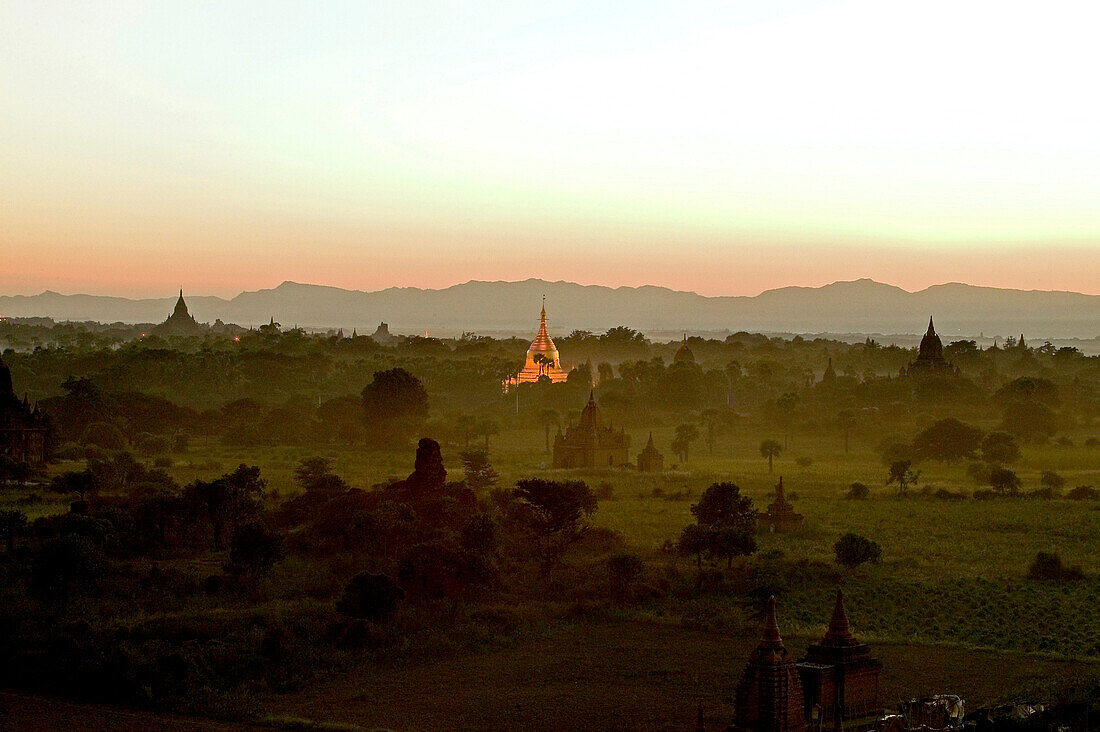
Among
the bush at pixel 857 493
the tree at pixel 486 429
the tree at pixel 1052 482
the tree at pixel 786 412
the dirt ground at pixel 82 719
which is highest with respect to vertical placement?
the tree at pixel 786 412

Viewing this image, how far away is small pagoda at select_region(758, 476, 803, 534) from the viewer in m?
42.4

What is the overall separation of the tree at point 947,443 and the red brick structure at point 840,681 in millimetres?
44983

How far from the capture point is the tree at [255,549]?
31.9 m

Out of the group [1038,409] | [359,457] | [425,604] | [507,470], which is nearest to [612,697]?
[425,604]

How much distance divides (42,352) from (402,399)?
51659mm

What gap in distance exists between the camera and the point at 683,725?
23000 mm

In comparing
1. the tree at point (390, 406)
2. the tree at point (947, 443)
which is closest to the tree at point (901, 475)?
the tree at point (947, 443)

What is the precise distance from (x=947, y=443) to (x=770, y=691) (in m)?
48.8

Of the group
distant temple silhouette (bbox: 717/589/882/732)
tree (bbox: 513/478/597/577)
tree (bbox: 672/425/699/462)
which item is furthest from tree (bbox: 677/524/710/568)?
tree (bbox: 672/425/699/462)

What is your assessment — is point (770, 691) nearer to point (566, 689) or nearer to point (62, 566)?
point (566, 689)

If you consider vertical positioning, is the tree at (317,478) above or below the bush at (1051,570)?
above

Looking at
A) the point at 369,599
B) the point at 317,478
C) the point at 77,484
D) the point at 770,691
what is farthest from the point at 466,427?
the point at 770,691

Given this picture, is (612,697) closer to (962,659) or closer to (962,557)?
(962,659)

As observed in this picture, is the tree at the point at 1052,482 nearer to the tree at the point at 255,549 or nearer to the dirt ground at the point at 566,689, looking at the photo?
the dirt ground at the point at 566,689
